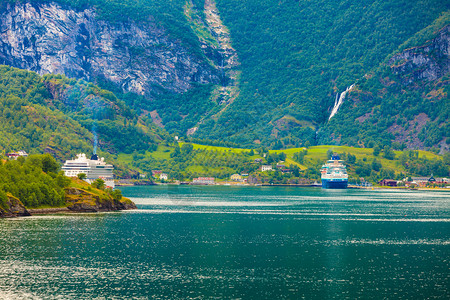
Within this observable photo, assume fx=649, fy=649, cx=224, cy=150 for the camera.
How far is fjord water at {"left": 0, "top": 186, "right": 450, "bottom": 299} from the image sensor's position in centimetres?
6788

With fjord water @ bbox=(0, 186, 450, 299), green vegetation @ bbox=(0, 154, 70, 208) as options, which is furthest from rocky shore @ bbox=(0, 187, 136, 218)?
fjord water @ bbox=(0, 186, 450, 299)

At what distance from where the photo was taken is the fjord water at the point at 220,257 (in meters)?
67.9

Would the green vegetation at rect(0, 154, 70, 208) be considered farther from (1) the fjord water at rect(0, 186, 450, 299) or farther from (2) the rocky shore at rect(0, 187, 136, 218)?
(1) the fjord water at rect(0, 186, 450, 299)

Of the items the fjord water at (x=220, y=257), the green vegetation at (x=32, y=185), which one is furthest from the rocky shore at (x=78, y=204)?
the fjord water at (x=220, y=257)

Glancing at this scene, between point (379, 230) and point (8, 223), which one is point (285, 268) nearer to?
point (379, 230)

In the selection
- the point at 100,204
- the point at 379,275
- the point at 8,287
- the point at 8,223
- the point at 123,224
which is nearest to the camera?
the point at 8,287

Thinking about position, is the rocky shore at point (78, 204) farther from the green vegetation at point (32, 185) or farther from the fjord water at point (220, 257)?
the fjord water at point (220, 257)

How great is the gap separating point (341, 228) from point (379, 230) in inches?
277

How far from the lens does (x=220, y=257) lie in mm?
86375

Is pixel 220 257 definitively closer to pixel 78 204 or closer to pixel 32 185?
pixel 32 185

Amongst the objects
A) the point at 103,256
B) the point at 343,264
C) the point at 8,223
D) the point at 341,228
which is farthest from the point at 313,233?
the point at 8,223

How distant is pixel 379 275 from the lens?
76000 mm

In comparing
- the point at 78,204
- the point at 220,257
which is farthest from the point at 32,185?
the point at 220,257

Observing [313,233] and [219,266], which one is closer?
[219,266]
